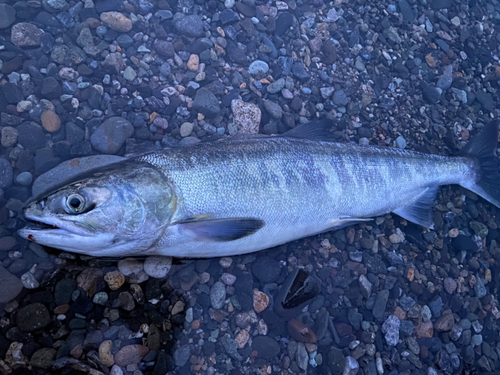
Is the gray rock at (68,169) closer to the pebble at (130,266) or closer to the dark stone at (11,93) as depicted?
the dark stone at (11,93)

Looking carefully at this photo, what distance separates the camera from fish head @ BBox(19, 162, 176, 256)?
7.41ft

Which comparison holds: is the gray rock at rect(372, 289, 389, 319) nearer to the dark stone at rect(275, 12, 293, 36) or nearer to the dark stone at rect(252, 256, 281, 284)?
the dark stone at rect(252, 256, 281, 284)

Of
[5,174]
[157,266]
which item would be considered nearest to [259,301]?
[157,266]

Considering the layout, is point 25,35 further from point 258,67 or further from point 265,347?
point 265,347

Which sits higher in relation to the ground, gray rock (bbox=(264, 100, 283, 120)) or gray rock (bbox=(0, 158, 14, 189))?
gray rock (bbox=(264, 100, 283, 120))

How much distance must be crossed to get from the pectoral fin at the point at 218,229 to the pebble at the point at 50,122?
1345mm

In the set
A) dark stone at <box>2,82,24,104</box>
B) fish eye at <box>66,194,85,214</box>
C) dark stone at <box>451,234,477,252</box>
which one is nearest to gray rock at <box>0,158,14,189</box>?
dark stone at <box>2,82,24,104</box>

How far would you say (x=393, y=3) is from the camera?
433 cm

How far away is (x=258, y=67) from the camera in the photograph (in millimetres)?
3570

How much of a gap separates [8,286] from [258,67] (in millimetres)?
2745

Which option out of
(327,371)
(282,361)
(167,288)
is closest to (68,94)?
(167,288)

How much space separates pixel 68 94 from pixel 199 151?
4.19ft

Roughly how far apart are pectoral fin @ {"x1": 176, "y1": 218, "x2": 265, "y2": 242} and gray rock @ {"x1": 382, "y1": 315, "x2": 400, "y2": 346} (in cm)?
151

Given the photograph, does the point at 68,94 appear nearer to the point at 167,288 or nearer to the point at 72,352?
the point at 167,288
